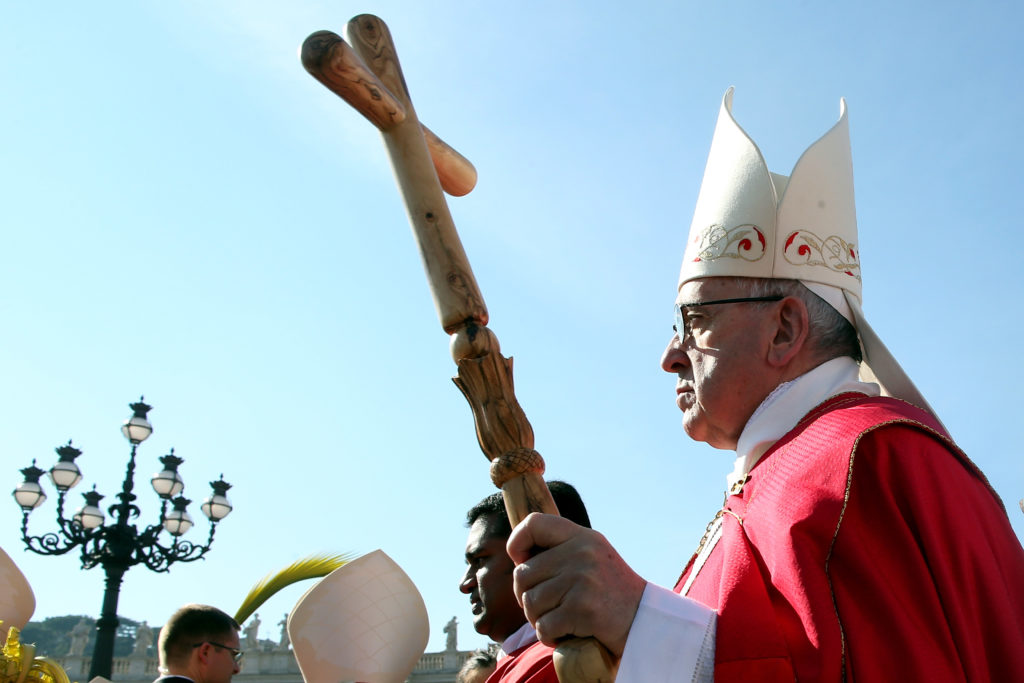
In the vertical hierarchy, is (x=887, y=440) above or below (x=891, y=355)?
below

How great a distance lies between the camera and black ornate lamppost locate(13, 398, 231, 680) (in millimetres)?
12180

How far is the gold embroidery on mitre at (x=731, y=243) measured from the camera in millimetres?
2871

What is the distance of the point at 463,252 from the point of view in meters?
2.06

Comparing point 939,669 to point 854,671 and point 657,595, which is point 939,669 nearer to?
→ point 854,671

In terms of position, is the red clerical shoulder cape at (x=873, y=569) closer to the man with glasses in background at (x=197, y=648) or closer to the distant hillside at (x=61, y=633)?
the man with glasses in background at (x=197, y=648)

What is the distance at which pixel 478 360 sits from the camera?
1.99m

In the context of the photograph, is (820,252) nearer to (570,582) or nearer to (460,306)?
(460,306)

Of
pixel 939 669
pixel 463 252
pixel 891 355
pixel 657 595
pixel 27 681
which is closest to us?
pixel 939 669

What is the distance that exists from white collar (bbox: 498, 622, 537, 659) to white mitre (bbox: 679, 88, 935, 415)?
166 cm

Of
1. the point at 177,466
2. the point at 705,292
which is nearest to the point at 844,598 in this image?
the point at 705,292

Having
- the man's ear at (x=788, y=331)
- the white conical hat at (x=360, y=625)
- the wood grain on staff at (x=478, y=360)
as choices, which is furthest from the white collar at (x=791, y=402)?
the white conical hat at (x=360, y=625)

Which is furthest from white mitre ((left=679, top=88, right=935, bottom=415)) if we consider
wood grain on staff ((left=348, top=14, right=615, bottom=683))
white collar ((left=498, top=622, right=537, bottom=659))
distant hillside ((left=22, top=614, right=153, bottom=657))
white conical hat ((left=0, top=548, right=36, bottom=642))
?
distant hillside ((left=22, top=614, right=153, bottom=657))

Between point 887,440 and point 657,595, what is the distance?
569 millimetres

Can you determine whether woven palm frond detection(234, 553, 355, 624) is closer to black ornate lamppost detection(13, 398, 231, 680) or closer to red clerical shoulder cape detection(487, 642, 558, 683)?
black ornate lamppost detection(13, 398, 231, 680)
